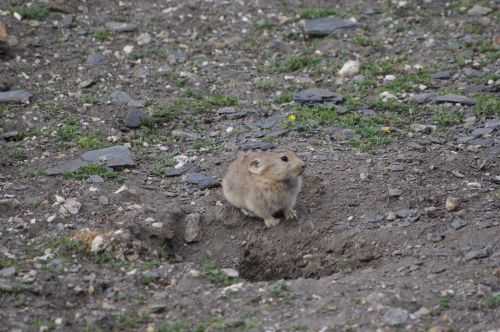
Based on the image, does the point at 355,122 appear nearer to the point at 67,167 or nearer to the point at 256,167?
the point at 256,167

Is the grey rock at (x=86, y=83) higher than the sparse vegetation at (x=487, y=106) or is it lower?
higher

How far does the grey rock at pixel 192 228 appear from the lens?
8148 millimetres

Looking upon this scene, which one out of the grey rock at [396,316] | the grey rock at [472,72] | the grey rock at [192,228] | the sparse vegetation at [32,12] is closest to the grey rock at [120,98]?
the sparse vegetation at [32,12]

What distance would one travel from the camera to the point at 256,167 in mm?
8219

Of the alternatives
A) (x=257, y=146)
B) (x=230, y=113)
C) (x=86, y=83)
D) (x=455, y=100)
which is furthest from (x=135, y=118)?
(x=455, y=100)

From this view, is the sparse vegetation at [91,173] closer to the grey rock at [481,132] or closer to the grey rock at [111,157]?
the grey rock at [111,157]

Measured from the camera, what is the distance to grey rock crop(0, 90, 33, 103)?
35.4ft

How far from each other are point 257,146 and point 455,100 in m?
2.65

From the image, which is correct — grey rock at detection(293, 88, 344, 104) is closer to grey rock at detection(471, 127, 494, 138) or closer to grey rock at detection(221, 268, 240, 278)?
grey rock at detection(471, 127, 494, 138)

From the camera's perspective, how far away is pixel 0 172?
9.15m

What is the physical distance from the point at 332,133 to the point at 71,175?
296 centimetres

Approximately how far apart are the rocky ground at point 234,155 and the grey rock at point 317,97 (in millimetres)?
25

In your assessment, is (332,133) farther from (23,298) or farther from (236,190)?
(23,298)

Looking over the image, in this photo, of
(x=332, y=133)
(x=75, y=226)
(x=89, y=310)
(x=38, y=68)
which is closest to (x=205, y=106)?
(x=332, y=133)
